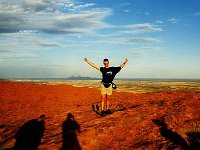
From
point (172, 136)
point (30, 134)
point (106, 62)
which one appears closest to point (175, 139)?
point (172, 136)

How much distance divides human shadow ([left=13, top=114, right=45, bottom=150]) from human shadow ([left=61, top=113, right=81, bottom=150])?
783 mm

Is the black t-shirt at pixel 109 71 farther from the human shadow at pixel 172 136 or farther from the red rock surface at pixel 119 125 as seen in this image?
the human shadow at pixel 172 136

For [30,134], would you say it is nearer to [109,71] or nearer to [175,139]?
[109,71]

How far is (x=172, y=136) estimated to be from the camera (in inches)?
320

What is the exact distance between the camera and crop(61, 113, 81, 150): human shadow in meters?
7.72

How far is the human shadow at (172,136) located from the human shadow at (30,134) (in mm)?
3798

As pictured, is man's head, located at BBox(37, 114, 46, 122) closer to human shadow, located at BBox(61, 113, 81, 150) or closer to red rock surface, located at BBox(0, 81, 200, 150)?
red rock surface, located at BBox(0, 81, 200, 150)

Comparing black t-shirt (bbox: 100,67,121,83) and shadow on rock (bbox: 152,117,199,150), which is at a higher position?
black t-shirt (bbox: 100,67,121,83)

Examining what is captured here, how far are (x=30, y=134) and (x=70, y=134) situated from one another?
1.66 metres

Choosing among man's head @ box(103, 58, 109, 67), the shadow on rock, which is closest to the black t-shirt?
man's head @ box(103, 58, 109, 67)

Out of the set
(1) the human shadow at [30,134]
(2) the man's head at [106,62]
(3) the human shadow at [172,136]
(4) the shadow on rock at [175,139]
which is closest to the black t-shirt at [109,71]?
(2) the man's head at [106,62]

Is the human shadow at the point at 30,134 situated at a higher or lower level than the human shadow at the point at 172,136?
lower

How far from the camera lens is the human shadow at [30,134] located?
26.8 feet

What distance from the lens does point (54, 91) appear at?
20.9 metres
